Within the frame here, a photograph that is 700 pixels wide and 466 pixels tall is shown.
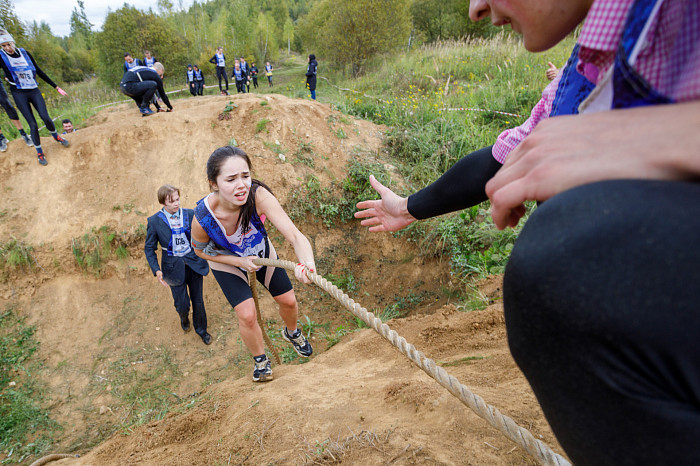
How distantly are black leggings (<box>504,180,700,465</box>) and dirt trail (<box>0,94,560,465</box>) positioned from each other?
1356 mm

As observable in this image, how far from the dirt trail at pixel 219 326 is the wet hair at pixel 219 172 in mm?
1415

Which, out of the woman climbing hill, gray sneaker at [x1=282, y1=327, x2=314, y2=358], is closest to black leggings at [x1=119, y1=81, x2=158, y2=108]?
the woman climbing hill

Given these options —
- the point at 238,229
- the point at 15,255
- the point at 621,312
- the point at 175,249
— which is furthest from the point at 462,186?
the point at 15,255

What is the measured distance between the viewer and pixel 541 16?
687 millimetres

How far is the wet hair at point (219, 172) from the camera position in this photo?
3.07 metres

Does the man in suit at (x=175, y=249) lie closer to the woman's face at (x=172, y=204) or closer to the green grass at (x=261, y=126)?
the woman's face at (x=172, y=204)

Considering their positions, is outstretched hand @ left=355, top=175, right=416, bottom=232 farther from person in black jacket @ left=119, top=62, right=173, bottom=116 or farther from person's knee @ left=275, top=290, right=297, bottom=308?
person in black jacket @ left=119, top=62, right=173, bottom=116

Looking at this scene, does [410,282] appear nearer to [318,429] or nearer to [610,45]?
[318,429]

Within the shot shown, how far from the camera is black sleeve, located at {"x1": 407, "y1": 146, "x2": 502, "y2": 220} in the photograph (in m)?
1.11

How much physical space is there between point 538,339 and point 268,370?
3467mm

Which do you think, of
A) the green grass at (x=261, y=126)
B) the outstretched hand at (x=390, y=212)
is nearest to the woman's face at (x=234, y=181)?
the outstretched hand at (x=390, y=212)

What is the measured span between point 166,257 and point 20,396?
2605 mm

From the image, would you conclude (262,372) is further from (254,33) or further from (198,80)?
(254,33)

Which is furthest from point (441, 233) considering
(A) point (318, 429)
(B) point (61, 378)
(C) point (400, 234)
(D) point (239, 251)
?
(B) point (61, 378)
